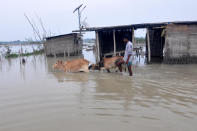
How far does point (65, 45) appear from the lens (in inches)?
850

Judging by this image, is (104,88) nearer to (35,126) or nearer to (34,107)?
(34,107)

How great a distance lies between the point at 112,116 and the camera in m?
4.38

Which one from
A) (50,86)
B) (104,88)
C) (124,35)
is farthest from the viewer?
(124,35)

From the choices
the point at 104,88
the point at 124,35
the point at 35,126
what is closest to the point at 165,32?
the point at 124,35

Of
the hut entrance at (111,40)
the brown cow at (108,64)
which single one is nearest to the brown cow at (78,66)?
the brown cow at (108,64)

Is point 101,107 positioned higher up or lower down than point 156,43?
lower down

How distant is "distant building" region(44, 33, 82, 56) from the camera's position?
21.2 m

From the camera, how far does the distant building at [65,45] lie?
21172mm

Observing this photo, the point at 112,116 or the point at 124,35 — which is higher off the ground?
the point at 124,35

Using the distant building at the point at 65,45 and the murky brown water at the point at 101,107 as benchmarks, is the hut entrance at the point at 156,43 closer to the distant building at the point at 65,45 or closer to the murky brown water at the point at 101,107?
the distant building at the point at 65,45

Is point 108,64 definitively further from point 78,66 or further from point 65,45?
point 65,45

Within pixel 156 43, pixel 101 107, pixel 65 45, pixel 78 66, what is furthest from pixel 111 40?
pixel 101 107

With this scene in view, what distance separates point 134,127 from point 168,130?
1.81 ft

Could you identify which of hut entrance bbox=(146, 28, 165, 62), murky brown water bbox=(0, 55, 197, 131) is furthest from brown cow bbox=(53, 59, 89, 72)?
hut entrance bbox=(146, 28, 165, 62)
